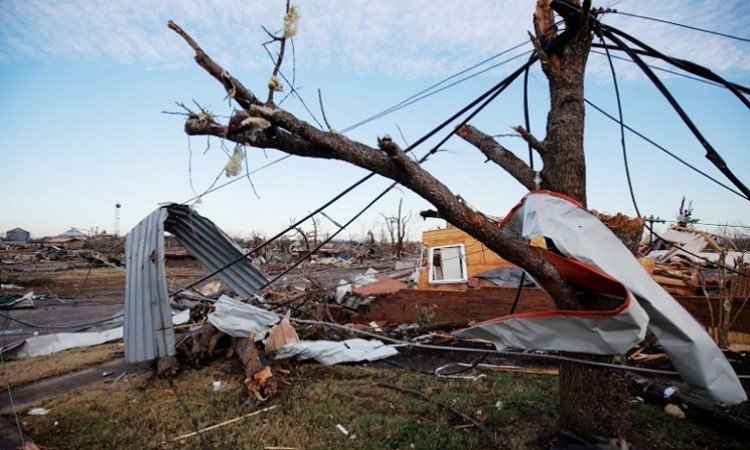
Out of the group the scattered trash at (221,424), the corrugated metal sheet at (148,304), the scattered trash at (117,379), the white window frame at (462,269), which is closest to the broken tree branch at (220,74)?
the scattered trash at (221,424)

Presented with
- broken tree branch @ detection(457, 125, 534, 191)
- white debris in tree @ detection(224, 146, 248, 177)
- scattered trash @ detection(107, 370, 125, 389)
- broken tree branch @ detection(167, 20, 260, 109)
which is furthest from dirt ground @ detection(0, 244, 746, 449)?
broken tree branch @ detection(167, 20, 260, 109)

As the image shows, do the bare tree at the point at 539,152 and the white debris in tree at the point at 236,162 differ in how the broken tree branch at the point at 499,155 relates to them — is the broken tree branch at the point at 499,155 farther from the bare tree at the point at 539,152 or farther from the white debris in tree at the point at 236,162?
the white debris in tree at the point at 236,162

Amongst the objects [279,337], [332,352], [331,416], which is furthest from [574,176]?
[279,337]

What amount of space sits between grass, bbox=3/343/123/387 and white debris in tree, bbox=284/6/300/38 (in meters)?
6.88

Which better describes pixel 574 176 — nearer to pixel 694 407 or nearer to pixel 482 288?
pixel 694 407

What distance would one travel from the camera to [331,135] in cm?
263

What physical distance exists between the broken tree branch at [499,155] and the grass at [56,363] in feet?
24.8

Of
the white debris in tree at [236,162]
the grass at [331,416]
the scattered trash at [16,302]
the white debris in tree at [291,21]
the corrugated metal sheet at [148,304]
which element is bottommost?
the grass at [331,416]

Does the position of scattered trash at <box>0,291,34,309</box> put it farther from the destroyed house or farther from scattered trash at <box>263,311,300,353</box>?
the destroyed house

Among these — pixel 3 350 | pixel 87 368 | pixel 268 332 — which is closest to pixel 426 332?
pixel 268 332

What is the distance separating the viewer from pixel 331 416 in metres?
4.44

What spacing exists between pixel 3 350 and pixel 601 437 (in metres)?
9.81

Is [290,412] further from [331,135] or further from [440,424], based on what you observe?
[331,135]

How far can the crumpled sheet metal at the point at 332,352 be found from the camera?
6.51 metres
